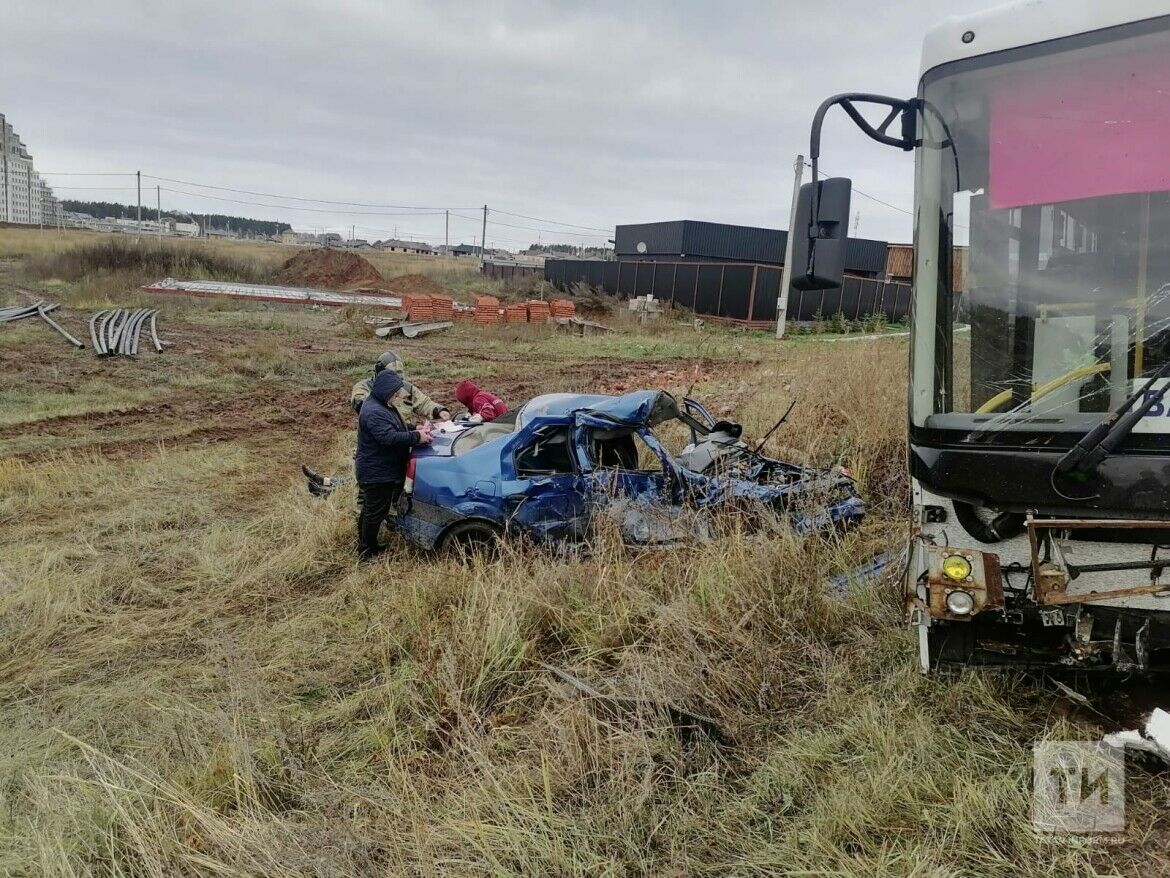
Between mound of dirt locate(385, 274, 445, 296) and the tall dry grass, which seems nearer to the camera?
the tall dry grass

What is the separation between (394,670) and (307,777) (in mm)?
1128

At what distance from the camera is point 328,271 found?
44.2 metres

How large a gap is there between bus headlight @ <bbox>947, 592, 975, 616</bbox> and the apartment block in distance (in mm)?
142598

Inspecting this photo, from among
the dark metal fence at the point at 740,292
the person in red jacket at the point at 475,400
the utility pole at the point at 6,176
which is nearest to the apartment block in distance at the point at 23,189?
the utility pole at the point at 6,176

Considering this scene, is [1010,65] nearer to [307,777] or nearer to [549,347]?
[307,777]

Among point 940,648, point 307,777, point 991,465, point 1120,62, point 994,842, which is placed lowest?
point 307,777

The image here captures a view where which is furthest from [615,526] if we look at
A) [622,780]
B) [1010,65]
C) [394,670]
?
[1010,65]

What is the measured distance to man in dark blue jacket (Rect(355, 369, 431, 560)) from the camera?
668 cm

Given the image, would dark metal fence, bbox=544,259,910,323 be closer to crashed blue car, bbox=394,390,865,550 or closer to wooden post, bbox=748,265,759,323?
wooden post, bbox=748,265,759,323

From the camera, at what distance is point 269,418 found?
44.0 ft

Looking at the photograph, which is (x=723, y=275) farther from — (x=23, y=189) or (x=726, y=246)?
(x=23, y=189)

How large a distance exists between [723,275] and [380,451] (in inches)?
1019

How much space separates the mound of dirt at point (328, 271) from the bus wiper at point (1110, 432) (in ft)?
136

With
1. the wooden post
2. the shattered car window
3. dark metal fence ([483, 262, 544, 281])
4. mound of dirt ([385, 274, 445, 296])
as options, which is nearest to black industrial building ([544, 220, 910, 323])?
the wooden post
